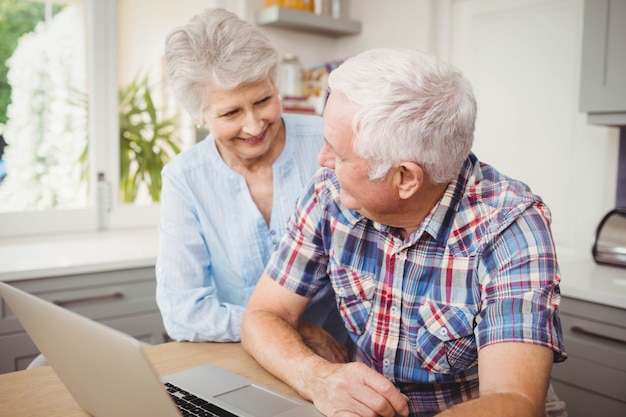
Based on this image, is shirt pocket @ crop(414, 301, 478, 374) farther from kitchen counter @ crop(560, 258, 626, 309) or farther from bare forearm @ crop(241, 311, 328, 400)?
kitchen counter @ crop(560, 258, 626, 309)

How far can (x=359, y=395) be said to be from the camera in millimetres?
972

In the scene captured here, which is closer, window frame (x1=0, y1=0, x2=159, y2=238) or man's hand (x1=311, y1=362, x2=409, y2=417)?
man's hand (x1=311, y1=362, x2=409, y2=417)

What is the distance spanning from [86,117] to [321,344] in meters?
2.09

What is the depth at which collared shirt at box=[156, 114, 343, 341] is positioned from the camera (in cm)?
144

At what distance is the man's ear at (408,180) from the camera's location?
1.06m

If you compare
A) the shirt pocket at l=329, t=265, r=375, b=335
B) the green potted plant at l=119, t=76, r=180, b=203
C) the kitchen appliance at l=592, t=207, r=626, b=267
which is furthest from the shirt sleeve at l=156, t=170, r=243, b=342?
the green potted plant at l=119, t=76, r=180, b=203

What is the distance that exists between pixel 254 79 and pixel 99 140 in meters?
1.75

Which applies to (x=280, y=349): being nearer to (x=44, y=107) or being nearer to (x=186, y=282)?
(x=186, y=282)

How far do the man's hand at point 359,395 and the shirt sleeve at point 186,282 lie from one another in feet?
1.32

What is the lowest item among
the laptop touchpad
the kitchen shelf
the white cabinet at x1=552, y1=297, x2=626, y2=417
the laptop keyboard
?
the white cabinet at x1=552, y1=297, x2=626, y2=417

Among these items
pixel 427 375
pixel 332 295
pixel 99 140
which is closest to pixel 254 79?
pixel 332 295

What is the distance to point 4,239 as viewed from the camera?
2676 millimetres

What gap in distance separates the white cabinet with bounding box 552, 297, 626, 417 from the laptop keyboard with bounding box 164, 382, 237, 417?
146 cm

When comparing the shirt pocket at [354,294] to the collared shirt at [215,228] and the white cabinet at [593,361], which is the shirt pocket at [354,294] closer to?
the collared shirt at [215,228]
